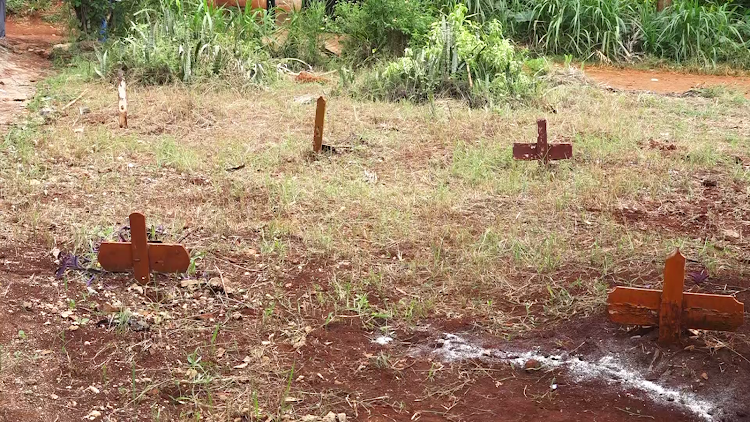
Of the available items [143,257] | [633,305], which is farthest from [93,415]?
[633,305]

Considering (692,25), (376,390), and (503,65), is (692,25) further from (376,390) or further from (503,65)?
(376,390)

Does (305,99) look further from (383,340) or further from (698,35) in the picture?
(698,35)

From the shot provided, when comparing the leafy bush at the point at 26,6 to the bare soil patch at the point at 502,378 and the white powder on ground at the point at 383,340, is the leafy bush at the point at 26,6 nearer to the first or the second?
the bare soil patch at the point at 502,378

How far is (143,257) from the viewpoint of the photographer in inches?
156

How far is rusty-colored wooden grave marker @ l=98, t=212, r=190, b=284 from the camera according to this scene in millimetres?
3951

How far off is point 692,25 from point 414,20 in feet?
11.3

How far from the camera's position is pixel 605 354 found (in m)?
3.60

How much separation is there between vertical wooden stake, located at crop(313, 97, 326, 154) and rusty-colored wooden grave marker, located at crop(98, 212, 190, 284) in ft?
7.09

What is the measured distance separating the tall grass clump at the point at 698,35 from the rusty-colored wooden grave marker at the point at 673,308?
7.03 meters

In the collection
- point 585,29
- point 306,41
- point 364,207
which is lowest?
point 364,207

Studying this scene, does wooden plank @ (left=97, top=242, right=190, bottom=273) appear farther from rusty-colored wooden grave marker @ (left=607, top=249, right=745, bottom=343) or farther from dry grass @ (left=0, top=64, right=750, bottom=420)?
rusty-colored wooden grave marker @ (left=607, top=249, right=745, bottom=343)

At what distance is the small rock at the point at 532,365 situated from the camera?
→ 11.5 ft

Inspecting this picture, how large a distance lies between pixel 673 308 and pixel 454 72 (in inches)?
180

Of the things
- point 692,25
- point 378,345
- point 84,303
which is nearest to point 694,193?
point 378,345
